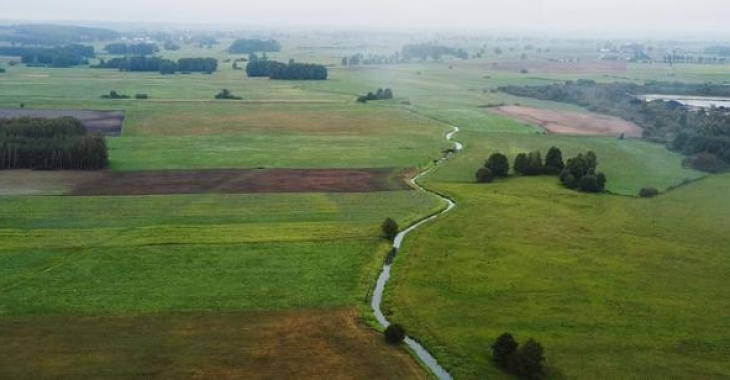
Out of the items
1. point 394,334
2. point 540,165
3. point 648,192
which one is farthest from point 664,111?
point 394,334

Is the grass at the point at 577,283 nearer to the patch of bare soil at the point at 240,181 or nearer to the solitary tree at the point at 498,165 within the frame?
the solitary tree at the point at 498,165

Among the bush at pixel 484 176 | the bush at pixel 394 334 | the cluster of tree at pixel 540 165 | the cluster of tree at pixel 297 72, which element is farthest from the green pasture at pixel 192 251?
the cluster of tree at pixel 297 72

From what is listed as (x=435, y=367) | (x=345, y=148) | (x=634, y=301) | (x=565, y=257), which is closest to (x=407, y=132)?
(x=345, y=148)

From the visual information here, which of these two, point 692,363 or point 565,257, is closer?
point 692,363

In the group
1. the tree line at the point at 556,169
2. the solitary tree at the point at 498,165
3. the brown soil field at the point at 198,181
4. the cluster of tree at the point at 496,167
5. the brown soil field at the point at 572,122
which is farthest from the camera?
the brown soil field at the point at 572,122

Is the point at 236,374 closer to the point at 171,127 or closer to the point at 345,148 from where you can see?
the point at 345,148
